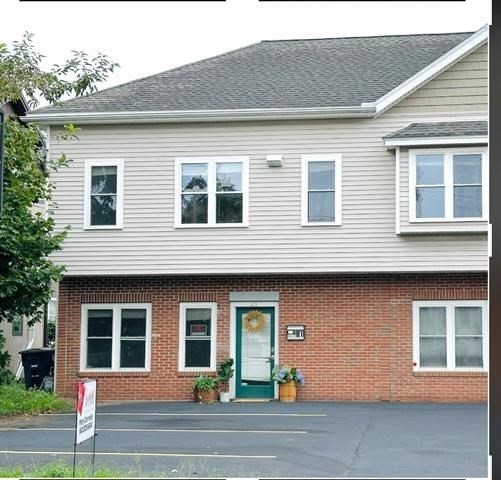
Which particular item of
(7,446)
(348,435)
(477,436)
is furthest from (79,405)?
(477,436)

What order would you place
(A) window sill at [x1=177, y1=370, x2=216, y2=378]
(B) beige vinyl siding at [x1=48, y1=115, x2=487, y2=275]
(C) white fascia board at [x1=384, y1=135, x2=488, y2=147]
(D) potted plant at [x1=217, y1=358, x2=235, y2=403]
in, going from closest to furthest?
(C) white fascia board at [x1=384, y1=135, x2=488, y2=147]
(B) beige vinyl siding at [x1=48, y1=115, x2=487, y2=275]
(D) potted plant at [x1=217, y1=358, x2=235, y2=403]
(A) window sill at [x1=177, y1=370, x2=216, y2=378]

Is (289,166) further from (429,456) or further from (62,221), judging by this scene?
(429,456)

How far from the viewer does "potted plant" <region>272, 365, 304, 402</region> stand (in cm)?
1856

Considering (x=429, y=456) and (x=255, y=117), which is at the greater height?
(x=255, y=117)

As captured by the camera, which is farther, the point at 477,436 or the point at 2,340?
the point at 2,340

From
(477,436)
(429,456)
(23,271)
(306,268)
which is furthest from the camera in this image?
(306,268)

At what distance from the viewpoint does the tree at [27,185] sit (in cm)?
1332

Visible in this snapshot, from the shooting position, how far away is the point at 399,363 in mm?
18656

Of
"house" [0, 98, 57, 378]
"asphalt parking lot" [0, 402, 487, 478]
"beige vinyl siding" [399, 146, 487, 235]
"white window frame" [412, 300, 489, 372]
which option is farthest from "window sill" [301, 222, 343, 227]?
"house" [0, 98, 57, 378]

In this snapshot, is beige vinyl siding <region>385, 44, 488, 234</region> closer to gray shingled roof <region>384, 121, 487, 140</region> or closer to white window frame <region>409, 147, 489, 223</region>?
white window frame <region>409, 147, 489, 223</region>

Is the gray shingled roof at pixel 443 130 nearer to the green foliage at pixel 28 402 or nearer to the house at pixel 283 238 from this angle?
the house at pixel 283 238

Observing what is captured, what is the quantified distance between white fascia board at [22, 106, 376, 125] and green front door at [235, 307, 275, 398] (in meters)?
4.20

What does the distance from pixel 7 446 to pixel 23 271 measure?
224 inches

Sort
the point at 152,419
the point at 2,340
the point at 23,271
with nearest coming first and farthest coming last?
the point at 152,419
the point at 23,271
the point at 2,340
